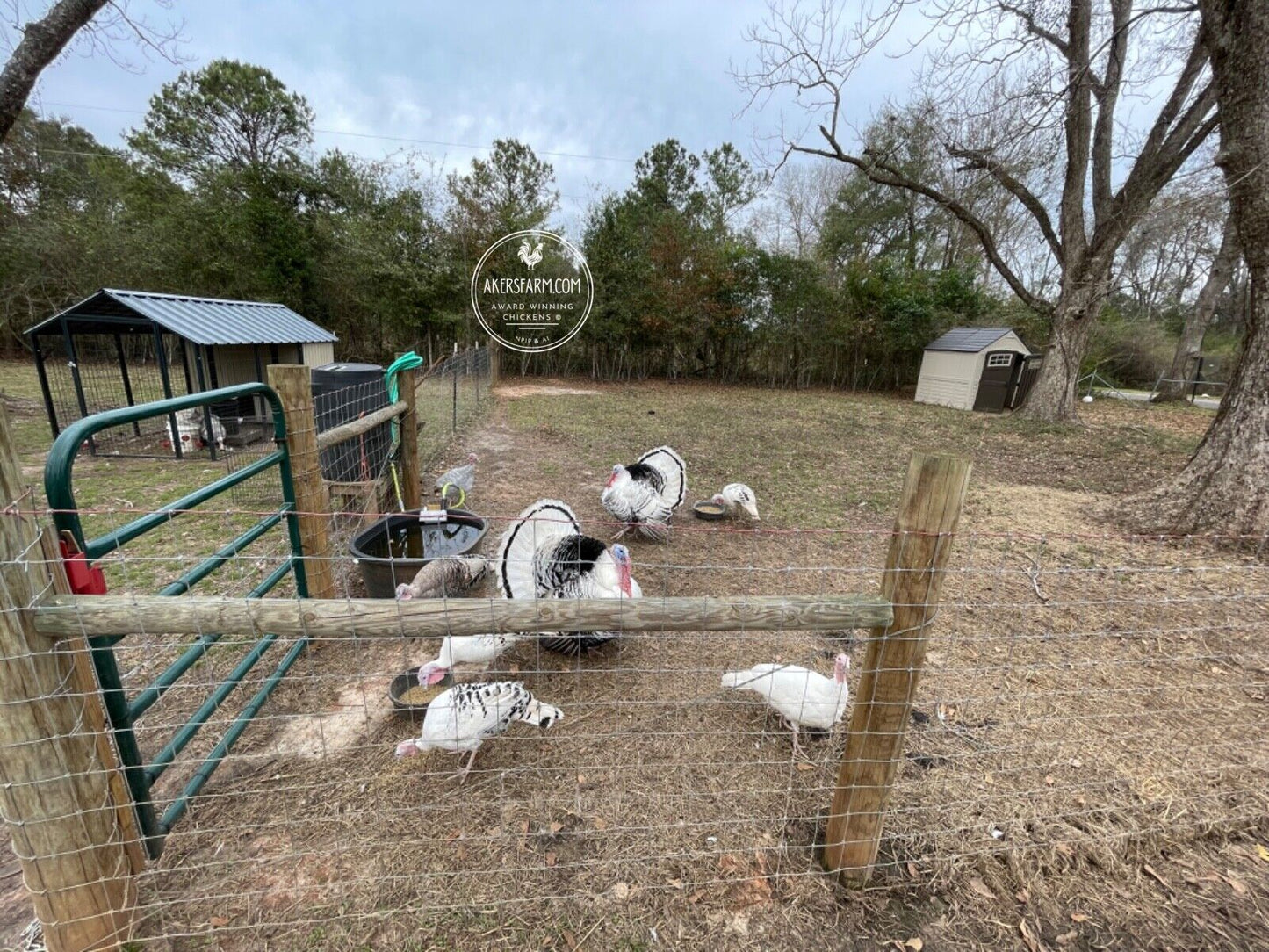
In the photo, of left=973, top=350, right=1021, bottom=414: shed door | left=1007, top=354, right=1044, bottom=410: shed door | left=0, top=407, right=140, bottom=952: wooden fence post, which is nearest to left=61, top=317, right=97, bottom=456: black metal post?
left=0, top=407, right=140, bottom=952: wooden fence post

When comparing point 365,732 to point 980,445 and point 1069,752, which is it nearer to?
point 1069,752

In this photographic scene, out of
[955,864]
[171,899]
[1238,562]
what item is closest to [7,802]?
[171,899]

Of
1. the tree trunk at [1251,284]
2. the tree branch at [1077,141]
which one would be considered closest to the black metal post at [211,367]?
the tree trunk at [1251,284]

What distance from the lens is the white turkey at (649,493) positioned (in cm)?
418

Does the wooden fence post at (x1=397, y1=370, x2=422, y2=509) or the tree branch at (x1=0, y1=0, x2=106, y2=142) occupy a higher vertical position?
the tree branch at (x1=0, y1=0, x2=106, y2=142)

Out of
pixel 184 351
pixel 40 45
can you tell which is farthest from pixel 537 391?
pixel 40 45

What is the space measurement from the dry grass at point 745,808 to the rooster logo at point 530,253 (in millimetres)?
13088

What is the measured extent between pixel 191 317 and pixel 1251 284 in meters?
11.1

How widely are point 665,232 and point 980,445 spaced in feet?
36.2

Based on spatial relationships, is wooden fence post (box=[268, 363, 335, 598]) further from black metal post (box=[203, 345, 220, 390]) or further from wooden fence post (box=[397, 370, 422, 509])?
black metal post (box=[203, 345, 220, 390])

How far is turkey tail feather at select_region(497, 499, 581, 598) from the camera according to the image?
2.42 m

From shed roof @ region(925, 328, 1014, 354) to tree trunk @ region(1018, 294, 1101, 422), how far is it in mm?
2488

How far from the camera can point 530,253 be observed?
14.4 metres

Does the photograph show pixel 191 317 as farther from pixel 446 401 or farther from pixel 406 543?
pixel 406 543
